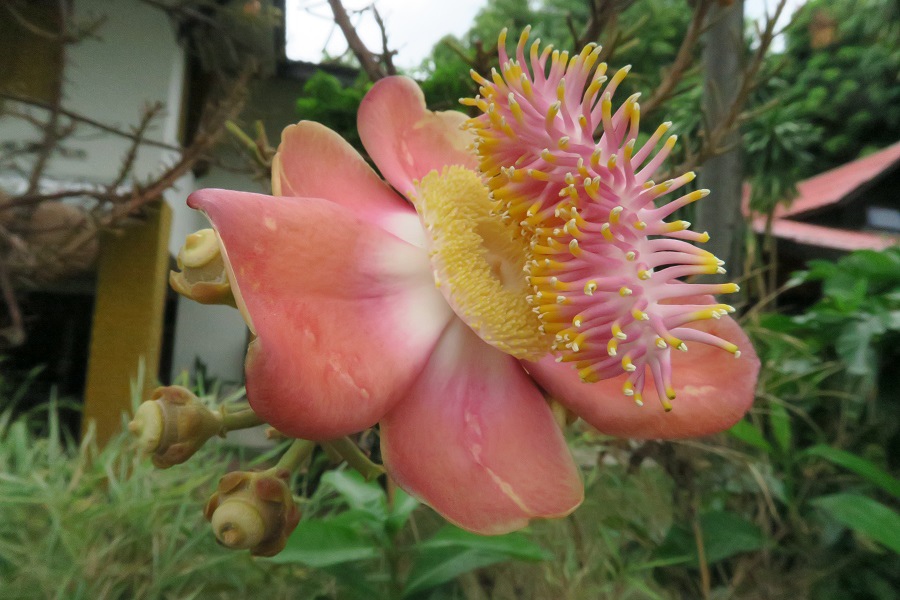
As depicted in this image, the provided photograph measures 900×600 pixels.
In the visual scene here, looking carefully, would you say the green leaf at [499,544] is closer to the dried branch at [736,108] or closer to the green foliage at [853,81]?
the dried branch at [736,108]

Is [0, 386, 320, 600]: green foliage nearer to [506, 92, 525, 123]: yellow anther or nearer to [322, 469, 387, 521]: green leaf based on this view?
[322, 469, 387, 521]: green leaf

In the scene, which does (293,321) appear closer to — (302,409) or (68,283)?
(302,409)

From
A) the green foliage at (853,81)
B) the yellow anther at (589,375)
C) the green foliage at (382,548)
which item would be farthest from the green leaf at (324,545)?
the green foliage at (853,81)

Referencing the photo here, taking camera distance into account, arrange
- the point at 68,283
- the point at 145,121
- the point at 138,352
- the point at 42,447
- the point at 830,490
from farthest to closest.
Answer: the point at 68,283 → the point at 138,352 → the point at 42,447 → the point at 830,490 → the point at 145,121

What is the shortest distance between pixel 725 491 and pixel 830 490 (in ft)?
0.79

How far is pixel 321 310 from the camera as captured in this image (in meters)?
0.34

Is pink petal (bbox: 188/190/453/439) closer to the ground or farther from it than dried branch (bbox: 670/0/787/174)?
closer to the ground

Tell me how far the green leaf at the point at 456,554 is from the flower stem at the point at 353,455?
1.12 feet

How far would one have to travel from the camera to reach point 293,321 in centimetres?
31

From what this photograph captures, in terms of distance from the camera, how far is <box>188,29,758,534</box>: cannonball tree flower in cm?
32

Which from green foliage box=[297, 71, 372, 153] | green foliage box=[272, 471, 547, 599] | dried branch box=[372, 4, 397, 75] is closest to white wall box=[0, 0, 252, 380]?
green foliage box=[297, 71, 372, 153]

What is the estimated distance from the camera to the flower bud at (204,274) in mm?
331

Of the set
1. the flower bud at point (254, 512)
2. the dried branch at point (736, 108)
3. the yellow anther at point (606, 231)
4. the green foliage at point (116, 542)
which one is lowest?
the green foliage at point (116, 542)

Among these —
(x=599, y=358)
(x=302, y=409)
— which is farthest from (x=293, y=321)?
(x=599, y=358)
